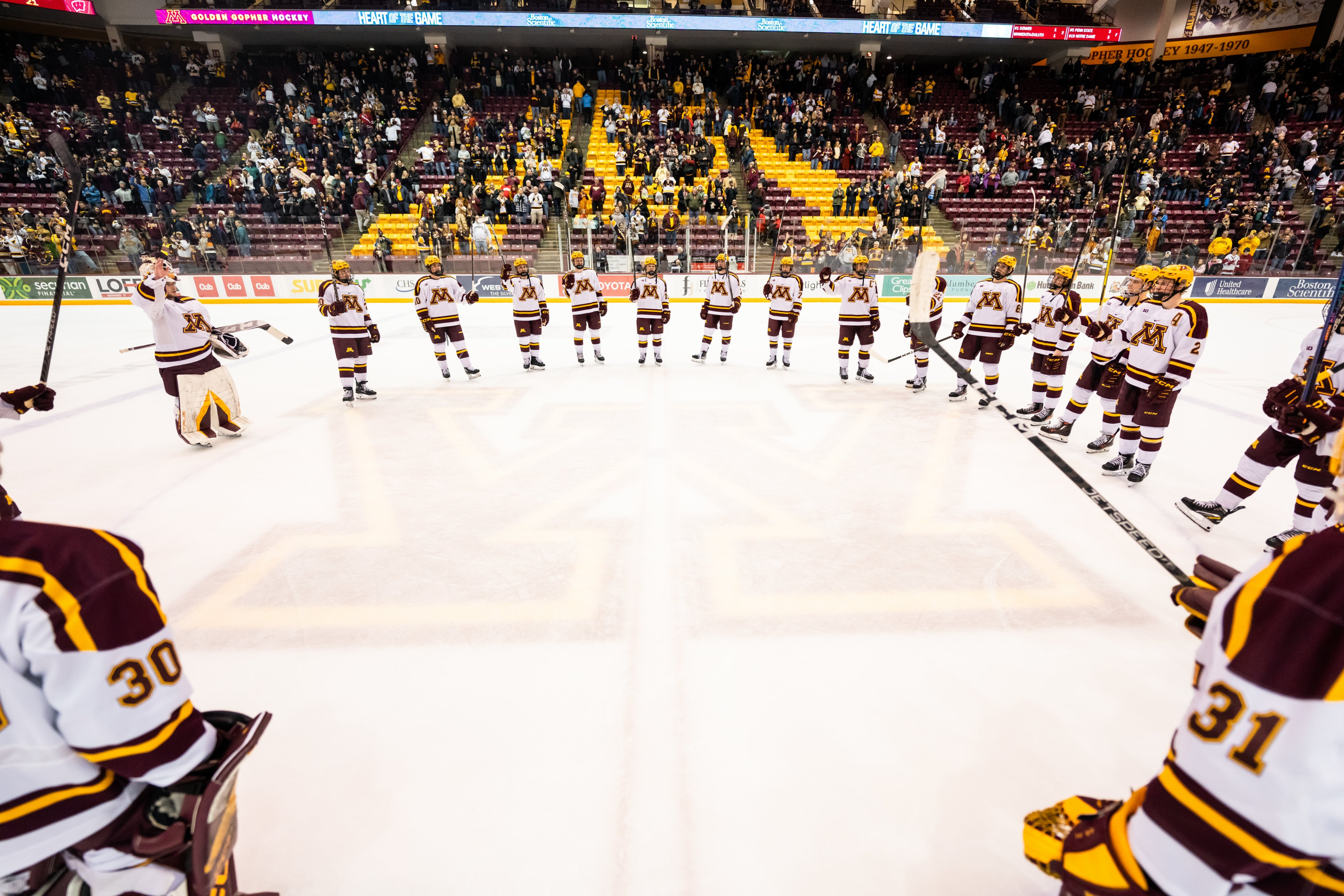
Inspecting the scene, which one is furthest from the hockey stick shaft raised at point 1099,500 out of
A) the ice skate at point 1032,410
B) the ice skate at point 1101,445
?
the ice skate at point 1032,410

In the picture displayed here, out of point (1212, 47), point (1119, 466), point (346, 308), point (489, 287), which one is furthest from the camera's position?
point (1212, 47)

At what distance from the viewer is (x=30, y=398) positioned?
292 cm

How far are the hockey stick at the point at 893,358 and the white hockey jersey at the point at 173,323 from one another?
24.1ft

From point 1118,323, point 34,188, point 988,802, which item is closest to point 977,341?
point 1118,323

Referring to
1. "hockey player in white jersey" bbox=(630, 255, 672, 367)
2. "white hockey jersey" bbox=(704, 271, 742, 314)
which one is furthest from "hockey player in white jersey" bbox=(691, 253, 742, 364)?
"hockey player in white jersey" bbox=(630, 255, 672, 367)

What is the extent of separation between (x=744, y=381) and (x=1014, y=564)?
434 cm

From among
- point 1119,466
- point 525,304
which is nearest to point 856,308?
point 1119,466

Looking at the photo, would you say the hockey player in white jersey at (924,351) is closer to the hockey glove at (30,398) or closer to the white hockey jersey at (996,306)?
the white hockey jersey at (996,306)

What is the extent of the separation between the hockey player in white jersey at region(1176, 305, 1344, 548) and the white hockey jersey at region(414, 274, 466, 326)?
723 cm

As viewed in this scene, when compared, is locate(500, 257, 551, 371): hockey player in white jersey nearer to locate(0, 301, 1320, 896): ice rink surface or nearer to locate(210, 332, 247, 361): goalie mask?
locate(0, 301, 1320, 896): ice rink surface

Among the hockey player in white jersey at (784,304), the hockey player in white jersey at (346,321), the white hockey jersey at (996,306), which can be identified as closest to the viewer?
the white hockey jersey at (996,306)

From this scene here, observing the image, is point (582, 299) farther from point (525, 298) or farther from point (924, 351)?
point (924, 351)

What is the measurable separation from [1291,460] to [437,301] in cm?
782

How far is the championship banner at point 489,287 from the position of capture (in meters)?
12.7
